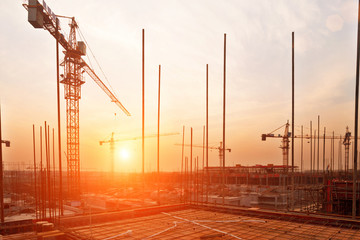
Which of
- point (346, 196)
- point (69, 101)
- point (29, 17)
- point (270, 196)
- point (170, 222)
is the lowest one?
point (270, 196)

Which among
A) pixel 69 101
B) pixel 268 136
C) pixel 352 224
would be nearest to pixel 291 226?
pixel 352 224

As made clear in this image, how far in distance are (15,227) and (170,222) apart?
585 cm

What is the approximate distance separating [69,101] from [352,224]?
4279cm

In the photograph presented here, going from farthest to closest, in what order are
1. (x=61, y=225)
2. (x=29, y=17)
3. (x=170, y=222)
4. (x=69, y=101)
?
(x=69, y=101)
(x=29, y=17)
(x=170, y=222)
(x=61, y=225)

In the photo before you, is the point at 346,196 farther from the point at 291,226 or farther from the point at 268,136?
the point at 268,136

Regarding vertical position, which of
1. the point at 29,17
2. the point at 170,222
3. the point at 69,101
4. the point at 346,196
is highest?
the point at 29,17

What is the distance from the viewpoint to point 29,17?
28.3 m

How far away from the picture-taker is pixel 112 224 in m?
10.9

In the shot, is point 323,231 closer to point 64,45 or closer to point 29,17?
point 29,17

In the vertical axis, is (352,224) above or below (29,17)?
below

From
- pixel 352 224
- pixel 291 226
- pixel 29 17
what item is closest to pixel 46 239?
pixel 291 226

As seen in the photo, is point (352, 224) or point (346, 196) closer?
point (352, 224)

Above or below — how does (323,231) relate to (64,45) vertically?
below

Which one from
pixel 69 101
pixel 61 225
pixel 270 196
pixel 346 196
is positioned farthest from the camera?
pixel 69 101
